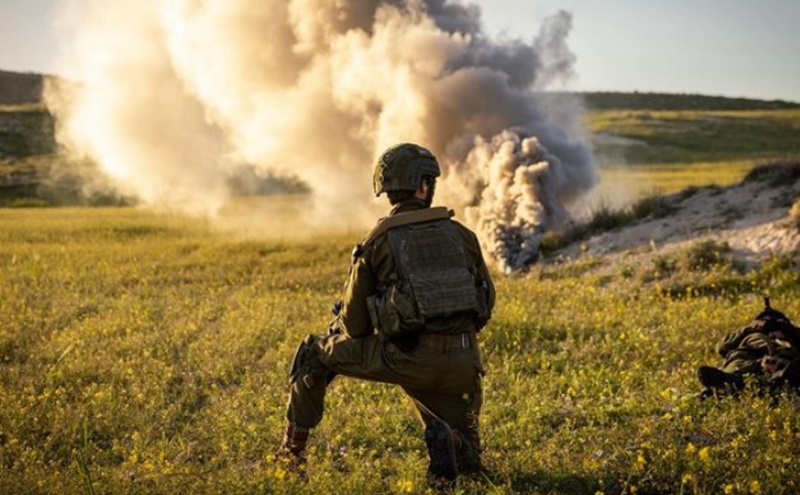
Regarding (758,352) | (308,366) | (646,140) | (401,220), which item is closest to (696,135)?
(646,140)

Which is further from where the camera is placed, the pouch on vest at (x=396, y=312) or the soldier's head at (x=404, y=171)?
the soldier's head at (x=404, y=171)

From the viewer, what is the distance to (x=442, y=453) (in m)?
4.88

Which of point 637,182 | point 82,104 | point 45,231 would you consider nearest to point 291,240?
point 45,231

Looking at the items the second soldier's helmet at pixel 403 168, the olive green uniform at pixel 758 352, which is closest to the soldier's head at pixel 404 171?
the second soldier's helmet at pixel 403 168

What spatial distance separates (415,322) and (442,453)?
82cm

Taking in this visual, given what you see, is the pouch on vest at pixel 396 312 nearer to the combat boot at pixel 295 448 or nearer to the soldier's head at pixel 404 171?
the soldier's head at pixel 404 171

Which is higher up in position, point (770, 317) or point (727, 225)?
point (727, 225)

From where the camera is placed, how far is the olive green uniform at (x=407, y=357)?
501 cm

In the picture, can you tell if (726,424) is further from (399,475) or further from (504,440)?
(399,475)

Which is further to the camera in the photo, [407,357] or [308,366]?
[308,366]

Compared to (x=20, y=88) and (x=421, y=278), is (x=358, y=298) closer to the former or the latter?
(x=421, y=278)

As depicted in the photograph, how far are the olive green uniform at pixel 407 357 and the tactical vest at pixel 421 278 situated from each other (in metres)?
0.08

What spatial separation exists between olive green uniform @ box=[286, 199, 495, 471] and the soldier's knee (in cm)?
2

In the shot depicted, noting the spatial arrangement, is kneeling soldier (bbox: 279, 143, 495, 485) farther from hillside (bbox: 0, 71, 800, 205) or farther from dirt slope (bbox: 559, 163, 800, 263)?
hillside (bbox: 0, 71, 800, 205)
